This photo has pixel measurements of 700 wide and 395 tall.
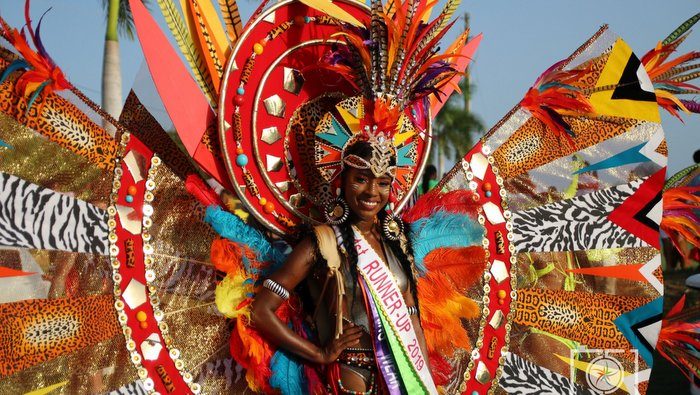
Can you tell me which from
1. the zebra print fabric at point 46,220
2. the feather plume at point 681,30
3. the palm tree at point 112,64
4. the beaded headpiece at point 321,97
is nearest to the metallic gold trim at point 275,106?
the beaded headpiece at point 321,97

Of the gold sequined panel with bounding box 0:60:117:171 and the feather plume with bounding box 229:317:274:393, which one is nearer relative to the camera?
the gold sequined panel with bounding box 0:60:117:171

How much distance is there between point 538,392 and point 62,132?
274cm

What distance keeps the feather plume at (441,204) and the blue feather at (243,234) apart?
2.43ft

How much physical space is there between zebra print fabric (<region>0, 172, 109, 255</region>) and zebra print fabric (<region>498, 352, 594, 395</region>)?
216cm

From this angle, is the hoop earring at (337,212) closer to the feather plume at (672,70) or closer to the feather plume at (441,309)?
the feather plume at (441,309)

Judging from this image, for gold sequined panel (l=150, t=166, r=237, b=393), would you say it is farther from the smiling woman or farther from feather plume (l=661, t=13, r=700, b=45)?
feather plume (l=661, t=13, r=700, b=45)

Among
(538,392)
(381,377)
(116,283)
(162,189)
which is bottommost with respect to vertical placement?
(538,392)

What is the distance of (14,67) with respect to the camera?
10.7ft

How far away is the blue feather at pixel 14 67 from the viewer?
324cm

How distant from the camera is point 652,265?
4301 millimetres

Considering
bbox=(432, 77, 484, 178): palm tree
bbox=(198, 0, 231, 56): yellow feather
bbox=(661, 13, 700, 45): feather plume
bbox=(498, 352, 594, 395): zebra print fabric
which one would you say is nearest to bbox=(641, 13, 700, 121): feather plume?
bbox=(661, 13, 700, 45): feather plume

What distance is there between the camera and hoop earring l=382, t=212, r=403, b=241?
379 centimetres

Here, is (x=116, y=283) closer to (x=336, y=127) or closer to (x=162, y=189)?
(x=162, y=189)

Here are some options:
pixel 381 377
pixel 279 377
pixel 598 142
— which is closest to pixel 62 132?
pixel 279 377
